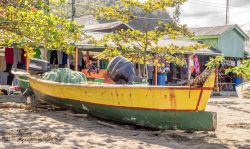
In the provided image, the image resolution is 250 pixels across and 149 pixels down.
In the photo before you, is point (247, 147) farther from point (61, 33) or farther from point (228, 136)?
point (61, 33)

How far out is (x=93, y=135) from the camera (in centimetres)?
785

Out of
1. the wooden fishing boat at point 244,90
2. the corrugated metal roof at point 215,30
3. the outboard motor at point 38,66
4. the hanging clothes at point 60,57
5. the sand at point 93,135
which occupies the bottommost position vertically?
the sand at point 93,135

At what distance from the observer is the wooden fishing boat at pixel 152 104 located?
7.83m

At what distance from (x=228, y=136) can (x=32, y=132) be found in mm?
4350

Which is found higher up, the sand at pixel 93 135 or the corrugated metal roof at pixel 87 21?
the corrugated metal roof at pixel 87 21

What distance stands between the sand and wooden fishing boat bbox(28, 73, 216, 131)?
10.6 inches

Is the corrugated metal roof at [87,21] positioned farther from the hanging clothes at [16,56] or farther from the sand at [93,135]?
the sand at [93,135]

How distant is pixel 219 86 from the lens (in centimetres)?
2536

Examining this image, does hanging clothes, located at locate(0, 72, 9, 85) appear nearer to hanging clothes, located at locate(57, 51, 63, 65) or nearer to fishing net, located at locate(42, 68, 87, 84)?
hanging clothes, located at locate(57, 51, 63, 65)

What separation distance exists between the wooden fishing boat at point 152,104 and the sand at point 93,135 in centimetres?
27

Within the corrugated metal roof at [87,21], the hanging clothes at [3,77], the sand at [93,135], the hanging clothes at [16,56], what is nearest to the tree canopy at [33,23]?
the sand at [93,135]

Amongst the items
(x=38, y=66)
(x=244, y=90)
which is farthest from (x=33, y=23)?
(x=244, y=90)

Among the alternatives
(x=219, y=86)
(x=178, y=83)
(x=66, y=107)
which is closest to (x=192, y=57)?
(x=178, y=83)

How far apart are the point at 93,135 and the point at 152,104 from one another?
147cm
